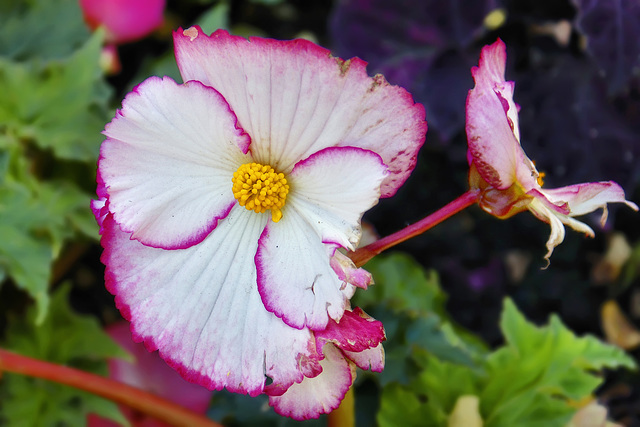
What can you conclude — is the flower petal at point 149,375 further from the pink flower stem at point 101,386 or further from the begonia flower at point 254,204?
the begonia flower at point 254,204

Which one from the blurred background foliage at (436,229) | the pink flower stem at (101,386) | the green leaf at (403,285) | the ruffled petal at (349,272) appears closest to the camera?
the ruffled petal at (349,272)

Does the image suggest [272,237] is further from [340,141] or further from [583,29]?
[583,29]

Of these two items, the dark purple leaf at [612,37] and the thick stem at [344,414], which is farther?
the dark purple leaf at [612,37]

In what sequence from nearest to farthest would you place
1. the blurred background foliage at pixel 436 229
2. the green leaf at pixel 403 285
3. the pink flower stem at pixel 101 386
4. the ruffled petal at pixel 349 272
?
1. the ruffled petal at pixel 349 272
2. the pink flower stem at pixel 101 386
3. the blurred background foliage at pixel 436 229
4. the green leaf at pixel 403 285

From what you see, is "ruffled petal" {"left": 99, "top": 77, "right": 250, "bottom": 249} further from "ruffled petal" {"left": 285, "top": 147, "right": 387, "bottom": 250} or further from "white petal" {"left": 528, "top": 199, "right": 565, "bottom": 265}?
"white petal" {"left": 528, "top": 199, "right": 565, "bottom": 265}

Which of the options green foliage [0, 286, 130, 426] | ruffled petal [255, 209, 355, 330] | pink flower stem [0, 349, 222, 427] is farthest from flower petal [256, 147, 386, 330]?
green foliage [0, 286, 130, 426]

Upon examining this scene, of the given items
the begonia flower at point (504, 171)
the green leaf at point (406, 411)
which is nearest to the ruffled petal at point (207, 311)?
the begonia flower at point (504, 171)

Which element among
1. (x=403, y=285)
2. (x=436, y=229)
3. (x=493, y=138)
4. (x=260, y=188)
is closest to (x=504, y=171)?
(x=493, y=138)

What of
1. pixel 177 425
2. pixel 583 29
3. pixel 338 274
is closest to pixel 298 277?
pixel 338 274

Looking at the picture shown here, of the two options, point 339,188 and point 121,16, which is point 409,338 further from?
point 121,16
